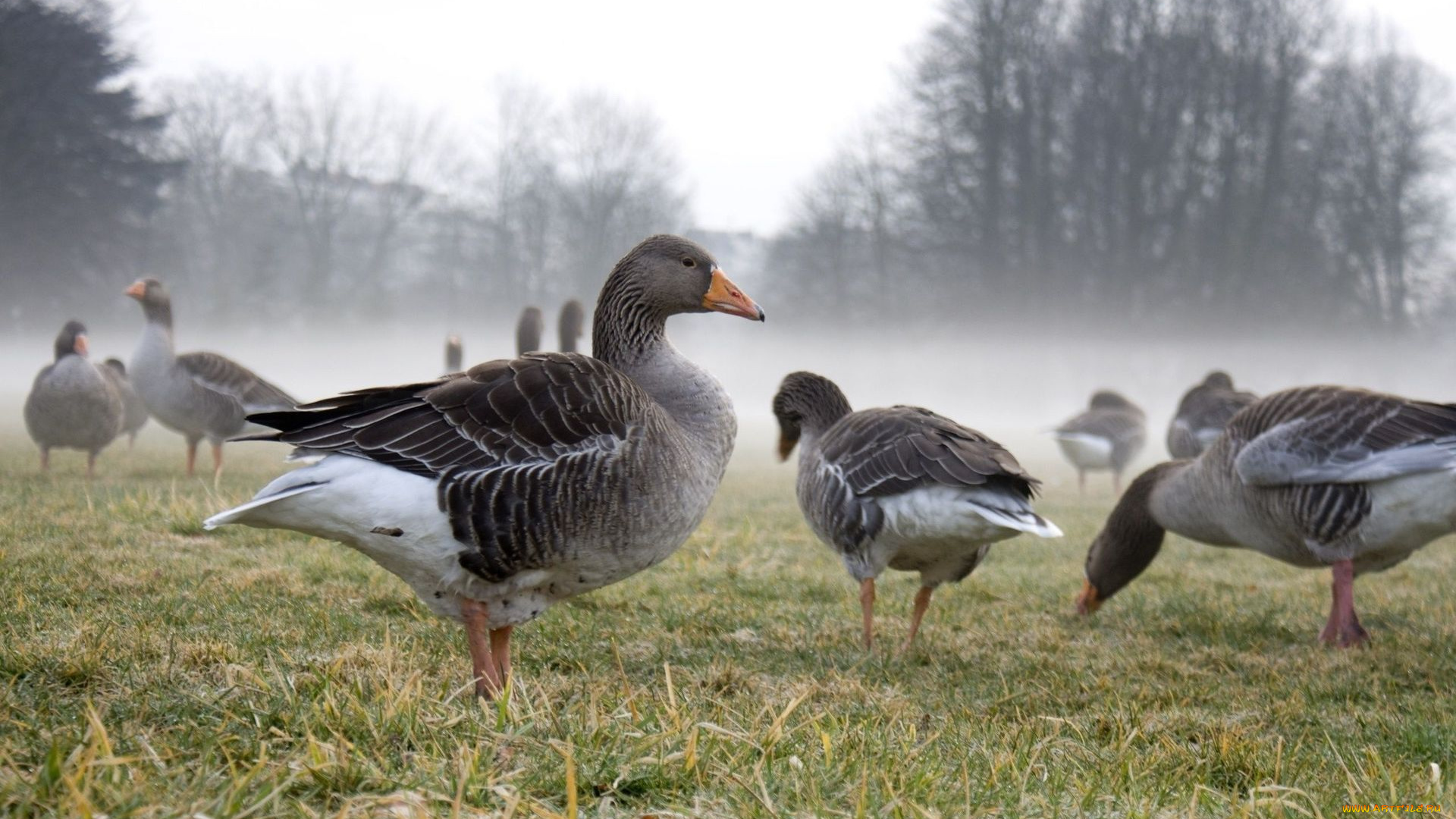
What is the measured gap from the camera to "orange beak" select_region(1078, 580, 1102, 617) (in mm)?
6215

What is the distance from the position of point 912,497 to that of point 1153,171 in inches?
1388

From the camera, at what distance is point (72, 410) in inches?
408

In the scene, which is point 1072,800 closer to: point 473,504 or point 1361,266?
point 473,504

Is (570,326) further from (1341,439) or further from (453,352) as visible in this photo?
(1341,439)

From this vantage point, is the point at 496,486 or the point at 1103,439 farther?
the point at 1103,439

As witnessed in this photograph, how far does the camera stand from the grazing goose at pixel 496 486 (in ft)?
11.5

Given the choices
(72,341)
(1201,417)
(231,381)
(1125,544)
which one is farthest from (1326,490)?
(72,341)

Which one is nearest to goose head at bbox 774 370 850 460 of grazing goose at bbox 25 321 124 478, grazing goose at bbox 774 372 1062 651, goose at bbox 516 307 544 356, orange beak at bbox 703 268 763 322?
grazing goose at bbox 774 372 1062 651

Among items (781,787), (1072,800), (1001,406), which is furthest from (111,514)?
(1001,406)

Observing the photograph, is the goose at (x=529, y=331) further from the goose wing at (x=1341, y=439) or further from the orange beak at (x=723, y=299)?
the goose wing at (x=1341, y=439)

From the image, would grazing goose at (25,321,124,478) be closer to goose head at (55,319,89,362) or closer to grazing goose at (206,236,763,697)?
goose head at (55,319,89,362)

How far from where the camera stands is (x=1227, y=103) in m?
35.8

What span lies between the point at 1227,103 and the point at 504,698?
128 feet

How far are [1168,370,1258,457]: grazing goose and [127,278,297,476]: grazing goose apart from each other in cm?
981
